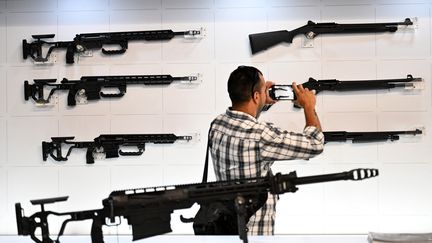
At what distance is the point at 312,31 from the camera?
3363mm

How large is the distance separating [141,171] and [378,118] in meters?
1.81

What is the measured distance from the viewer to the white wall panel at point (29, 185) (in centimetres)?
355

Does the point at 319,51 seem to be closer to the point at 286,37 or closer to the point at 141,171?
the point at 286,37

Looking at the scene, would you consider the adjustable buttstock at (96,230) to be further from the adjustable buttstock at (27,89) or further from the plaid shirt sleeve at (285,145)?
the adjustable buttstock at (27,89)

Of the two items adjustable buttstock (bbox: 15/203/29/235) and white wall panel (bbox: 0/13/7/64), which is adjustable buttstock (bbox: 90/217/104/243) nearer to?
adjustable buttstock (bbox: 15/203/29/235)

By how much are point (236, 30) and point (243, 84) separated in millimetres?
1451

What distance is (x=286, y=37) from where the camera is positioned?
337 cm

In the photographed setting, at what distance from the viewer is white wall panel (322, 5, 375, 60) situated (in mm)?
3408

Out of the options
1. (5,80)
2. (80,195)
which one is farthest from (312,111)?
(5,80)

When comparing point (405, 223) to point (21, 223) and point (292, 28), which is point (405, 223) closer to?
point (292, 28)

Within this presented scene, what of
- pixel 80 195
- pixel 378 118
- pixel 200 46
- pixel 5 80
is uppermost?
pixel 200 46

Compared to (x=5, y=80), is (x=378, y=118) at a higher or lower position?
lower

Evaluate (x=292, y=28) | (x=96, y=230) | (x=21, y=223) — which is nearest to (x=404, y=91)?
(x=292, y=28)

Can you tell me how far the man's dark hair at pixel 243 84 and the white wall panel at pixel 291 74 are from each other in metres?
1.34
